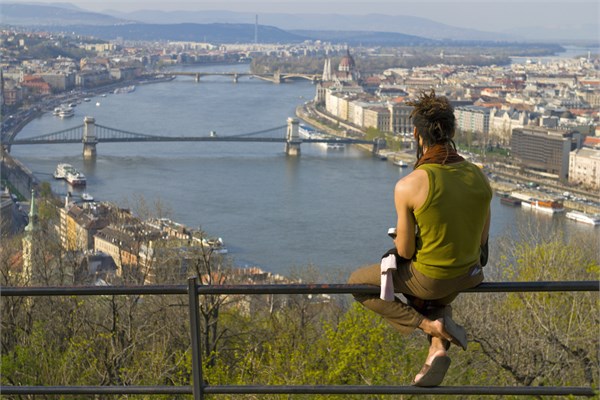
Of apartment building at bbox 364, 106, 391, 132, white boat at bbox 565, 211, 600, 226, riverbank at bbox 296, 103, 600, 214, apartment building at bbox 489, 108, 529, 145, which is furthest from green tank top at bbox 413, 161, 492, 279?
apartment building at bbox 364, 106, 391, 132

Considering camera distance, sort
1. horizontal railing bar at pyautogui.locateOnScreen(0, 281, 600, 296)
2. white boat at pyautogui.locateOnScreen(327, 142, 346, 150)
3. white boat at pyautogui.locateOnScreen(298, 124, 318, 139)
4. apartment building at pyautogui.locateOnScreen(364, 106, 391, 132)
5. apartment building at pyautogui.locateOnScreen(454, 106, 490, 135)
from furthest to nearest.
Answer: apartment building at pyautogui.locateOnScreen(364, 106, 391, 132) < apartment building at pyautogui.locateOnScreen(454, 106, 490, 135) < white boat at pyautogui.locateOnScreen(298, 124, 318, 139) < white boat at pyautogui.locateOnScreen(327, 142, 346, 150) < horizontal railing bar at pyautogui.locateOnScreen(0, 281, 600, 296)

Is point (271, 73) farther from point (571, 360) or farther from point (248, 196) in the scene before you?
point (571, 360)

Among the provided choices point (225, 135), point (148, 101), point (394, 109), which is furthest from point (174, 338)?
point (148, 101)

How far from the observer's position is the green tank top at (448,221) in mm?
754

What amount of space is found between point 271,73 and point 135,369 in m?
28.7

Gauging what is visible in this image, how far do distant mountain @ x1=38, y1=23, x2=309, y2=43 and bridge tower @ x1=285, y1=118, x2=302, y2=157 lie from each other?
38.9 metres

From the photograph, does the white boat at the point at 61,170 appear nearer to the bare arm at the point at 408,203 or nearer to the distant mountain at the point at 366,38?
the bare arm at the point at 408,203

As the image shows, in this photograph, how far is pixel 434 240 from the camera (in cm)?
76

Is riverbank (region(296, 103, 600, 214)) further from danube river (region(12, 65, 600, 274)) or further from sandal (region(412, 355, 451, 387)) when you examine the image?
sandal (region(412, 355, 451, 387))

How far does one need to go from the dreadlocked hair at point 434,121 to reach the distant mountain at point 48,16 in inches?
1686

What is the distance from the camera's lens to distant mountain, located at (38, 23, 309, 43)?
54.8 m

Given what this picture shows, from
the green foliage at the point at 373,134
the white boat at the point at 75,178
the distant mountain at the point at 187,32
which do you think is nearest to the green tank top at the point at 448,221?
the white boat at the point at 75,178

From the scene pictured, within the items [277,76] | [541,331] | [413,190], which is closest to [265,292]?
[413,190]

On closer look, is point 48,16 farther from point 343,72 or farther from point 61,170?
point 61,170
